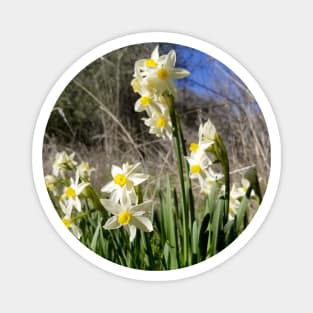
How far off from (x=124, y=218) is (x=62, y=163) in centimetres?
34

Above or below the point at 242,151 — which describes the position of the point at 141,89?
above

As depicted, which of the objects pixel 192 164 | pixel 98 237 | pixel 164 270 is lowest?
pixel 164 270

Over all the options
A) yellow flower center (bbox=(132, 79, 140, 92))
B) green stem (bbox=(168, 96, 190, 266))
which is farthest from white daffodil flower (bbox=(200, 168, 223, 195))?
yellow flower center (bbox=(132, 79, 140, 92))

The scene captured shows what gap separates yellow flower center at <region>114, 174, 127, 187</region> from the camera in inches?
73.9

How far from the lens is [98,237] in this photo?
1.95 metres

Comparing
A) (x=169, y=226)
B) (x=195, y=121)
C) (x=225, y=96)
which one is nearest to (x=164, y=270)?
(x=169, y=226)

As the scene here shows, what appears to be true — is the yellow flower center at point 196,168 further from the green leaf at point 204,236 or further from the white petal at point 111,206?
the white petal at point 111,206

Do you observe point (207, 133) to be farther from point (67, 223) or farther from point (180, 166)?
point (67, 223)

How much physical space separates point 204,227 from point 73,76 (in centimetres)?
76

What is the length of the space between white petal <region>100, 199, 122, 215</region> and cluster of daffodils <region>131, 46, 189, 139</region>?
308mm

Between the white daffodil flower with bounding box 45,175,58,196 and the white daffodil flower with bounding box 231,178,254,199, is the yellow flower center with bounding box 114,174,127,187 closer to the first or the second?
the white daffodil flower with bounding box 45,175,58,196

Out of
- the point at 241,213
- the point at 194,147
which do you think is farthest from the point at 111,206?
the point at 241,213

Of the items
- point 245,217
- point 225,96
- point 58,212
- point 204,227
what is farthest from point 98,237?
point 225,96

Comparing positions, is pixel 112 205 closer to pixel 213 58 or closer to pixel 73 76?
pixel 73 76
